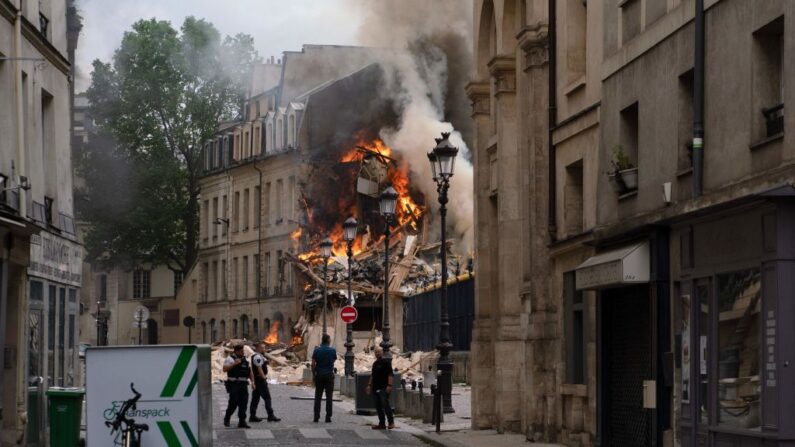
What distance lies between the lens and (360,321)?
76.3 metres

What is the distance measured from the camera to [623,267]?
824 inches

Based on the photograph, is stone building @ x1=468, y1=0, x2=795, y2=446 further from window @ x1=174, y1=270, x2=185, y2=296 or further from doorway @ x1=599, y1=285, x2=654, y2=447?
window @ x1=174, y1=270, x2=185, y2=296

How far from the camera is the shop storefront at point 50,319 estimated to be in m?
24.9

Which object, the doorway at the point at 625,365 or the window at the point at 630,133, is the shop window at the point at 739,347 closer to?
the doorway at the point at 625,365

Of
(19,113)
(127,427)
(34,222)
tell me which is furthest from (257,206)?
(127,427)

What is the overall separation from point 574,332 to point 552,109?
3701mm

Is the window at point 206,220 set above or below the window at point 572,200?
above

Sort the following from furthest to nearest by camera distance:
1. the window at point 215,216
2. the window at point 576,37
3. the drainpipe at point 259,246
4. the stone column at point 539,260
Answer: the window at point 215,216 < the drainpipe at point 259,246 < the stone column at point 539,260 < the window at point 576,37

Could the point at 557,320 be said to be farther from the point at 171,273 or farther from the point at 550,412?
the point at 171,273

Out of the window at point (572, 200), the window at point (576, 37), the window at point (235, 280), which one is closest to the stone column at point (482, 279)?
the window at point (572, 200)

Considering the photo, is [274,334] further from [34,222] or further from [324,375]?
[34,222]

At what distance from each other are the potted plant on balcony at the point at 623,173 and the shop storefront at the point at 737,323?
6.89 feet

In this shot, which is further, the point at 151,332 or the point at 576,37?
the point at 151,332

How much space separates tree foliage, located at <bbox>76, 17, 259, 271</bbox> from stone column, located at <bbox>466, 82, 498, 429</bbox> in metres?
59.8
